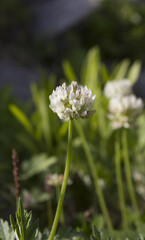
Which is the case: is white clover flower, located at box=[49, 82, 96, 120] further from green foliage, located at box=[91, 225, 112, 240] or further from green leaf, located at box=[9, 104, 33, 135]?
green leaf, located at box=[9, 104, 33, 135]

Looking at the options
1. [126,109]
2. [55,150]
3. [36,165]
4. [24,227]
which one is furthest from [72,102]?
[55,150]

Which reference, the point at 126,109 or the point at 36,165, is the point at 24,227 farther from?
the point at 36,165

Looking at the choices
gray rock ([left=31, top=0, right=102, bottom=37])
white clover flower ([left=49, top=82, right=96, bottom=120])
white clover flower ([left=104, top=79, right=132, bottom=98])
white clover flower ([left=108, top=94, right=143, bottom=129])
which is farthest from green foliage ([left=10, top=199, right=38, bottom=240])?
gray rock ([left=31, top=0, right=102, bottom=37])

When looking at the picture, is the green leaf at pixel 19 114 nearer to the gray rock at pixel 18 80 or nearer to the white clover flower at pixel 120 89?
the white clover flower at pixel 120 89

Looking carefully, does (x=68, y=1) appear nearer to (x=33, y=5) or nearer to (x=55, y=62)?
(x=33, y=5)

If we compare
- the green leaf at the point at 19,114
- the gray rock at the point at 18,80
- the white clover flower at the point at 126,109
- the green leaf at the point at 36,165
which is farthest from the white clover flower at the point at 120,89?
the gray rock at the point at 18,80

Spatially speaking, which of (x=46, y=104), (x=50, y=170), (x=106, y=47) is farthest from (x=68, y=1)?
(x=50, y=170)

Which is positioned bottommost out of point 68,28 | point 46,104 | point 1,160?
point 1,160
